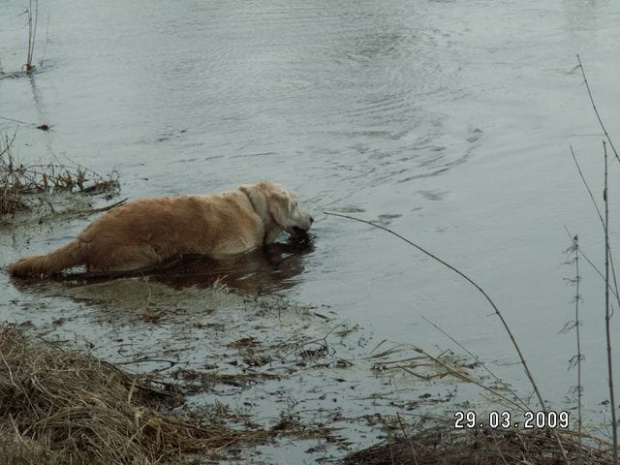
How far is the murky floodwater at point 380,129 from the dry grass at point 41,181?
1.02ft

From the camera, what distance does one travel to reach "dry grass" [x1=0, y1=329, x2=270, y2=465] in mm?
5031

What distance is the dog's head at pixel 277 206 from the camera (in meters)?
9.18

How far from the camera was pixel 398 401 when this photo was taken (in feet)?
19.6

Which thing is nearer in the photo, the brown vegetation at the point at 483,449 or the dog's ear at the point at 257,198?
the brown vegetation at the point at 483,449

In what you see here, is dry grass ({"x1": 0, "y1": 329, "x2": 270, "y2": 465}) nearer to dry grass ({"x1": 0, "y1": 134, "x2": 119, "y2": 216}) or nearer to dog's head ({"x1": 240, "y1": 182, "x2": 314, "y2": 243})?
dog's head ({"x1": 240, "y1": 182, "x2": 314, "y2": 243})

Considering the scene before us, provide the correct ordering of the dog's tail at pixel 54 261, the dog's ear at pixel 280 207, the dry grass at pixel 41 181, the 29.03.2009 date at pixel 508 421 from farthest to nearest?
the dry grass at pixel 41 181, the dog's ear at pixel 280 207, the dog's tail at pixel 54 261, the 29.03.2009 date at pixel 508 421

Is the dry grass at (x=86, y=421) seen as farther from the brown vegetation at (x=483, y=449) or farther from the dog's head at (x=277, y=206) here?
the dog's head at (x=277, y=206)

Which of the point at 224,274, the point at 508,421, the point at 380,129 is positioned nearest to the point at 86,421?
the point at 508,421

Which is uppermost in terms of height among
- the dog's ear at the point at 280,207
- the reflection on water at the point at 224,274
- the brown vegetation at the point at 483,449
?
the brown vegetation at the point at 483,449

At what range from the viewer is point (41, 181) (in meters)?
10.6

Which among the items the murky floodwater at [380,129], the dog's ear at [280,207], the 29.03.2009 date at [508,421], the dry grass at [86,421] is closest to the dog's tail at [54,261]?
the murky floodwater at [380,129]

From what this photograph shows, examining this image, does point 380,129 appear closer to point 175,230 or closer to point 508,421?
point 175,230

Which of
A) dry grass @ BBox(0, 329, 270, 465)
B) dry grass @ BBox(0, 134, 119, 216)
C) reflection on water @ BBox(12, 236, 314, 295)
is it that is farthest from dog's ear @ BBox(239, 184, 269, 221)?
dry grass @ BBox(0, 329, 270, 465)

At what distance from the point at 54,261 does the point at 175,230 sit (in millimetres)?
1008
